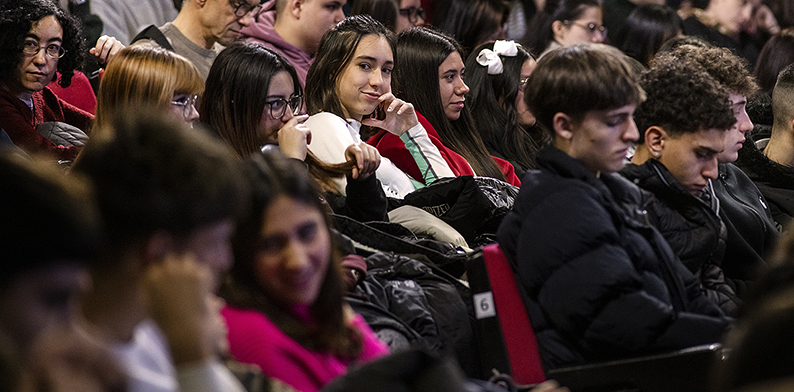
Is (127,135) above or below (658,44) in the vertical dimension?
above

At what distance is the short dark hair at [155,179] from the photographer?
112 centimetres

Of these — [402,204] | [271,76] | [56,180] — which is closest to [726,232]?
[402,204]

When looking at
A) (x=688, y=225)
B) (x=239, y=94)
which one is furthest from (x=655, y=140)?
(x=239, y=94)

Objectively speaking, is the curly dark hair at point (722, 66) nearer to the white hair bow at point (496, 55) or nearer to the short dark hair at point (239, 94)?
the white hair bow at point (496, 55)

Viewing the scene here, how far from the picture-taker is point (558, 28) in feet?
17.9

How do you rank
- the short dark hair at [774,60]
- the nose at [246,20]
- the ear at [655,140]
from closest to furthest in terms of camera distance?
the ear at [655,140] → the nose at [246,20] → the short dark hair at [774,60]

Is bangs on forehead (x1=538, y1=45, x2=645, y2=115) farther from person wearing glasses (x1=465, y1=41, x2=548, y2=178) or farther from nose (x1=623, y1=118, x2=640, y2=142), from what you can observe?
person wearing glasses (x1=465, y1=41, x2=548, y2=178)

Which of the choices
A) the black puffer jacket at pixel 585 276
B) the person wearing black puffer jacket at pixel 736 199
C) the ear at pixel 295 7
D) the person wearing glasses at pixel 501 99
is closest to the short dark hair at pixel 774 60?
the person wearing glasses at pixel 501 99

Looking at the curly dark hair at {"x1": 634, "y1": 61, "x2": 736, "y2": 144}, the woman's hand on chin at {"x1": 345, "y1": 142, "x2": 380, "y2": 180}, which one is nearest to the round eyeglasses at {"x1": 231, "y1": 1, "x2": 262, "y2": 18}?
the woman's hand on chin at {"x1": 345, "y1": 142, "x2": 380, "y2": 180}

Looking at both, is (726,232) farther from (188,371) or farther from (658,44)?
(658,44)

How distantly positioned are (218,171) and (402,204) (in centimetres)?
183

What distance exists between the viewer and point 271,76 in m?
2.87

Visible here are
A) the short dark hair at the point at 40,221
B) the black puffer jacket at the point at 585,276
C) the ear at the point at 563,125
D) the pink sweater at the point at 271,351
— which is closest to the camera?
the short dark hair at the point at 40,221

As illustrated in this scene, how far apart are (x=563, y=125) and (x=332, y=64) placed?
1.50 metres
